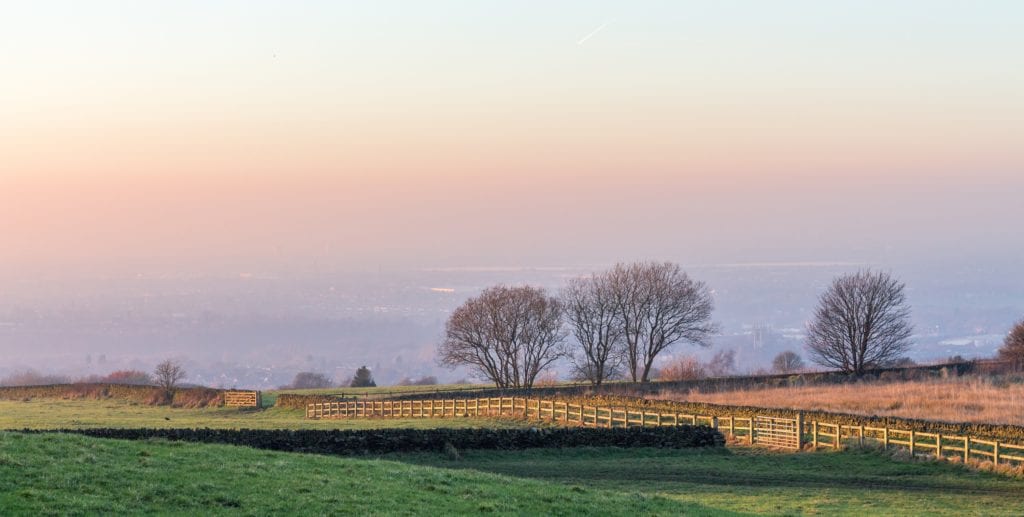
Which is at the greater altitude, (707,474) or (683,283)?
(683,283)

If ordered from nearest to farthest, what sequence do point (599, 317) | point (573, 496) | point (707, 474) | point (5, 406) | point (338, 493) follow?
point (338, 493)
point (573, 496)
point (707, 474)
point (5, 406)
point (599, 317)

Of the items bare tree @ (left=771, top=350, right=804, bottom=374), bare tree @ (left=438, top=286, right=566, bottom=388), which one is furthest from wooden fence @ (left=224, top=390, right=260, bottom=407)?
bare tree @ (left=771, top=350, right=804, bottom=374)

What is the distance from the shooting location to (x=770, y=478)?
119 feet

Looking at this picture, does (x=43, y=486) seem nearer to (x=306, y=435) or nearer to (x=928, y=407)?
(x=306, y=435)

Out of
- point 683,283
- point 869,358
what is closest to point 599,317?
point 683,283

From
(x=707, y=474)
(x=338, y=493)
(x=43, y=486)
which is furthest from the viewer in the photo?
(x=707, y=474)

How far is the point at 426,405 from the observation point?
6550 cm

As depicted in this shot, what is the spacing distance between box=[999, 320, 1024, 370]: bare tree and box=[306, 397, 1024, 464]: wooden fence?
46.5 meters

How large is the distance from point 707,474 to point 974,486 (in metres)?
7.82

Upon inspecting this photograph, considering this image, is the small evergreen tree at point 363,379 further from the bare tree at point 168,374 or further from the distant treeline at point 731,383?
the distant treeline at point 731,383

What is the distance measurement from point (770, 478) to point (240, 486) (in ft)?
59.5

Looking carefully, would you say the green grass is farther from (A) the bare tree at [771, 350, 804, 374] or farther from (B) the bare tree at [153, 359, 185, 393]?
(A) the bare tree at [771, 350, 804, 374]

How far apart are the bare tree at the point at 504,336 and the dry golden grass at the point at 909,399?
96.1ft

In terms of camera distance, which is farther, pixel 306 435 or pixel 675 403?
pixel 675 403
